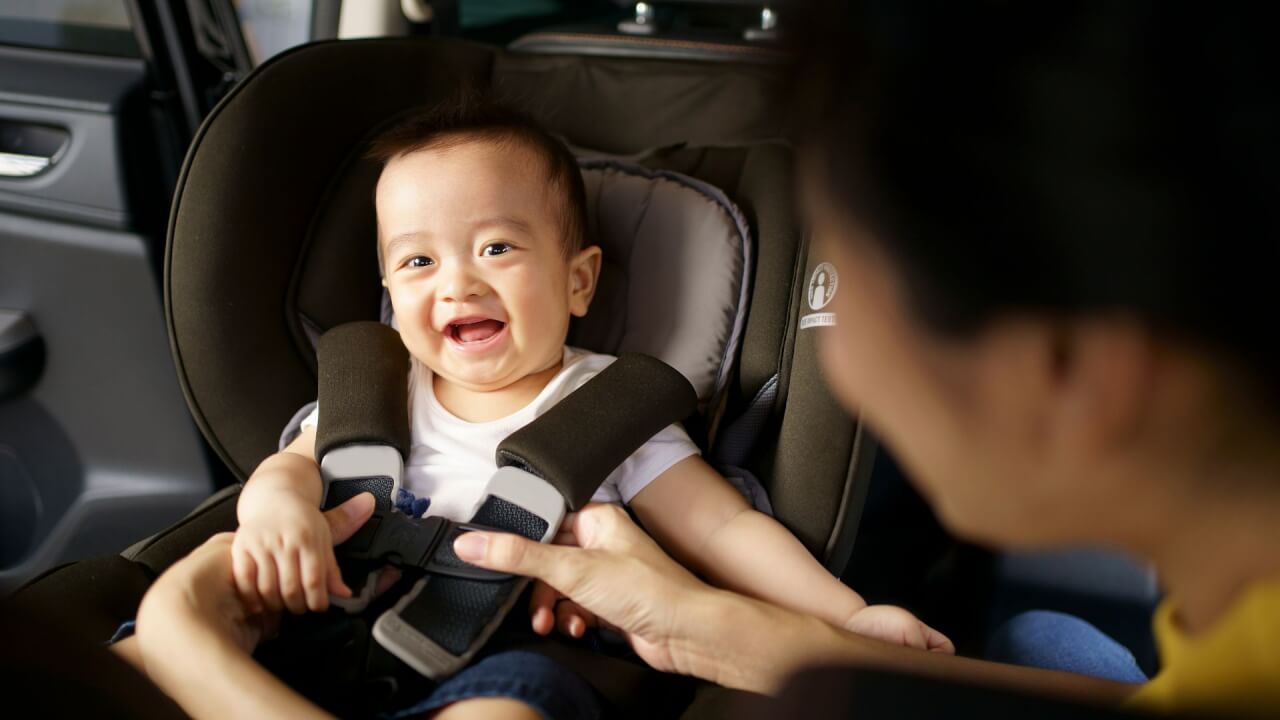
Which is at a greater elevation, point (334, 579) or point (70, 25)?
point (70, 25)

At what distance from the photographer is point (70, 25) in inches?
81.8

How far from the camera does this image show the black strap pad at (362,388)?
1.19m

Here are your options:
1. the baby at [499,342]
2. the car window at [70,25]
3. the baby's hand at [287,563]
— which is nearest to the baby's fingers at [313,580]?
the baby's hand at [287,563]

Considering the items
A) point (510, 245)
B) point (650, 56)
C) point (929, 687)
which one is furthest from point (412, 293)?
point (929, 687)

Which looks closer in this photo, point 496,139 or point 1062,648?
point 1062,648

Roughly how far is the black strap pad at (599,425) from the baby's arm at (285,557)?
0.22 meters

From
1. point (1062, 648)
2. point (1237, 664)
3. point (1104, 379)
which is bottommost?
point (1062, 648)

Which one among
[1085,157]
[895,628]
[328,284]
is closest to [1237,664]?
[1085,157]

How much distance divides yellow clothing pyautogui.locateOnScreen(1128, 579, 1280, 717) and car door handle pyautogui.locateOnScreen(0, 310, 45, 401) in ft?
6.67

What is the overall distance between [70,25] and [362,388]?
4.59ft

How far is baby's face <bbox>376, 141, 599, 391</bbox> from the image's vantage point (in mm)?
1255

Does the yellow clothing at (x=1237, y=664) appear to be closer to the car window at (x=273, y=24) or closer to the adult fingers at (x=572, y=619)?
the adult fingers at (x=572, y=619)

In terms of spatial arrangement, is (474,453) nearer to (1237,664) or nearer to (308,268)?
(308,268)

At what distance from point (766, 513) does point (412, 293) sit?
0.52 metres
